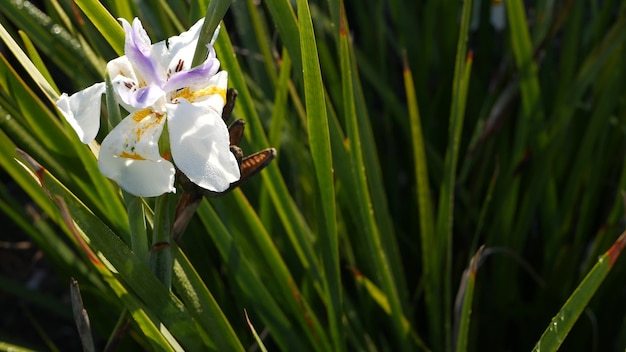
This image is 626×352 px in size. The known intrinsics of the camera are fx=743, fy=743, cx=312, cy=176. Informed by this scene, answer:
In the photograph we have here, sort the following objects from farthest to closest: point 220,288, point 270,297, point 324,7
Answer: point 324,7
point 220,288
point 270,297

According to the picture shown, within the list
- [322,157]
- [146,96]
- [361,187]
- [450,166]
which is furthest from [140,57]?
[450,166]

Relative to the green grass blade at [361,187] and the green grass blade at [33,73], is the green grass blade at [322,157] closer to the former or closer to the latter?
the green grass blade at [361,187]

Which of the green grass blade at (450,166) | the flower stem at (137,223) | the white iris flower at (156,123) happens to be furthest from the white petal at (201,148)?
the green grass blade at (450,166)

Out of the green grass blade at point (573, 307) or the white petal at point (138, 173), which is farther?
the green grass blade at point (573, 307)

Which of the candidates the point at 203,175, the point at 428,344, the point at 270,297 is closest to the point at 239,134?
the point at 203,175

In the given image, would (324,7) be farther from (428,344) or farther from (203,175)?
(203,175)

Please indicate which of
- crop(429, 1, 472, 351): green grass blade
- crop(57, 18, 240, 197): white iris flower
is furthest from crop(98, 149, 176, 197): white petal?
crop(429, 1, 472, 351): green grass blade
